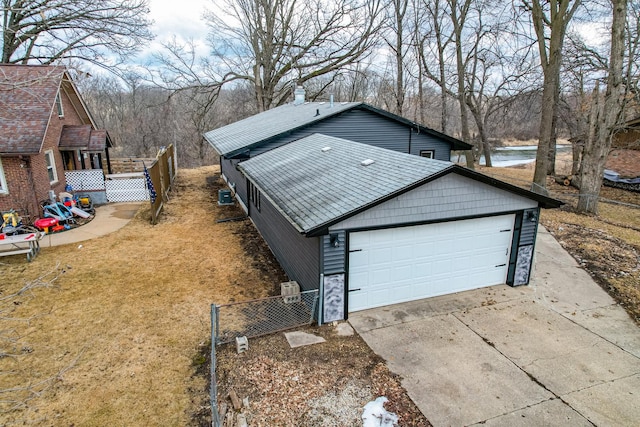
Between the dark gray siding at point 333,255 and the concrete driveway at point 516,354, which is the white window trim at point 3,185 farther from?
the concrete driveway at point 516,354

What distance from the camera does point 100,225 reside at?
14.4 metres

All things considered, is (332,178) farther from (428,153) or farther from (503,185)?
(428,153)

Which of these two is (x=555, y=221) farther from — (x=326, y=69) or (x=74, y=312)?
(x=326, y=69)

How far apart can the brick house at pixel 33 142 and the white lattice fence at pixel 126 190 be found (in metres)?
1.74

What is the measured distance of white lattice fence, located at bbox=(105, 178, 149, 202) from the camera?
17.9 m

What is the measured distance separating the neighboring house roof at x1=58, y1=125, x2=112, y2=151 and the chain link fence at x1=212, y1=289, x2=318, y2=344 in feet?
44.8

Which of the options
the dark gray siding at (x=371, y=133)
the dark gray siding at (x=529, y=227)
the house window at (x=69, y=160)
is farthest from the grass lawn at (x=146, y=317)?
the house window at (x=69, y=160)

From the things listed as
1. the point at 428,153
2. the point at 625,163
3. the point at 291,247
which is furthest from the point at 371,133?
the point at 625,163

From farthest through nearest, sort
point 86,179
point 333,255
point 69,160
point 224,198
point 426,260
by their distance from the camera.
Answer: point 69,160, point 224,198, point 86,179, point 426,260, point 333,255

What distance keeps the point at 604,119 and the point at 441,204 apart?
12.0 metres

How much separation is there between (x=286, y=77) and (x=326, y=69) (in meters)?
4.34

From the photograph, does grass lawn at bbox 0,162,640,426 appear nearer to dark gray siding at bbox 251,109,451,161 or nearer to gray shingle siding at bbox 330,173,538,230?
gray shingle siding at bbox 330,173,538,230

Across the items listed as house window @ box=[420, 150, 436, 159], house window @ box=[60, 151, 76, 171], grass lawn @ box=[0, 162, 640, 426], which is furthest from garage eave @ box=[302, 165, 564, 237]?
house window @ box=[60, 151, 76, 171]

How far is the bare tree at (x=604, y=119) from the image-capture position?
46.6 feet
